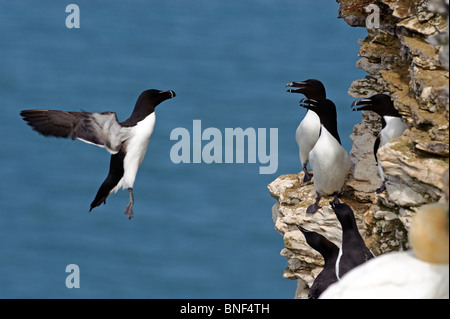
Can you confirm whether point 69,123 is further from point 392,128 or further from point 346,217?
point 392,128

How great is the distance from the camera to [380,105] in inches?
302

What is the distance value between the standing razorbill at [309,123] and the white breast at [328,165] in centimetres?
63

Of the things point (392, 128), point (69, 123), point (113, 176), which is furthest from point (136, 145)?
point (392, 128)

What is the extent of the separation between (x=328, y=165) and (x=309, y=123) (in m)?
0.88

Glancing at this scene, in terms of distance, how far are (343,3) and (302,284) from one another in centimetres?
233

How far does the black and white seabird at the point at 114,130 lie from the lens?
7.36 meters

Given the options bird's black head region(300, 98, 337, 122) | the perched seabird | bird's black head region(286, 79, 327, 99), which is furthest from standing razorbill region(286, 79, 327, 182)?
the perched seabird

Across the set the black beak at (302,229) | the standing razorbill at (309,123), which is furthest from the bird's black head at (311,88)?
the black beak at (302,229)

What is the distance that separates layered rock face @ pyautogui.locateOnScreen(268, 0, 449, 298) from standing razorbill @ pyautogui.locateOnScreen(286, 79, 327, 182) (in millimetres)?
252

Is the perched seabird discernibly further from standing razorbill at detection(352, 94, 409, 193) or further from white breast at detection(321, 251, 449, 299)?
standing razorbill at detection(352, 94, 409, 193)

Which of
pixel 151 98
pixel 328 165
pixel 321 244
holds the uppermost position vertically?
pixel 151 98

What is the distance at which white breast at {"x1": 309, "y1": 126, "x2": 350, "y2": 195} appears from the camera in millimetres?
8219

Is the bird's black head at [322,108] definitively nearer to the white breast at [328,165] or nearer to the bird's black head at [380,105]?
the white breast at [328,165]

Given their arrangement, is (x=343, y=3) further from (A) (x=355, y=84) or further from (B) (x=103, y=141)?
(B) (x=103, y=141)
